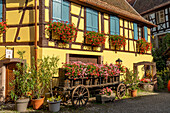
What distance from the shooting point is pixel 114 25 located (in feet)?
33.2

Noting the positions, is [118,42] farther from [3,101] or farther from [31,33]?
[3,101]

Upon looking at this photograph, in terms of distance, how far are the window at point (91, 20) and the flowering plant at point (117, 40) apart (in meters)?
1.31

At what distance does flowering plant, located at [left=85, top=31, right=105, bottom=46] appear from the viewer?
27.3ft

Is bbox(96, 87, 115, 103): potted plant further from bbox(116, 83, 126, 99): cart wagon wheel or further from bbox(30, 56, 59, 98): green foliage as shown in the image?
bbox(30, 56, 59, 98): green foliage

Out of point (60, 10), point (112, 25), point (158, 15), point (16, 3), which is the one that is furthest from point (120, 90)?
point (158, 15)

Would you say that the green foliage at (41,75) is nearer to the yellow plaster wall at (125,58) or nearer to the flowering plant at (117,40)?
the yellow plaster wall at (125,58)

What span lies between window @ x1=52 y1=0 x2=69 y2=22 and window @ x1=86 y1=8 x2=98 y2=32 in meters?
1.38

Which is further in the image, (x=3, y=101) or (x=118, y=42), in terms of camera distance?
(x=118, y=42)

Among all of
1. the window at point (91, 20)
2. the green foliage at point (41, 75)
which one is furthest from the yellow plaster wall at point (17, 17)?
the window at point (91, 20)

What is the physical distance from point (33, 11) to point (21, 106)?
4.11m

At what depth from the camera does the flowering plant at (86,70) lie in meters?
5.98

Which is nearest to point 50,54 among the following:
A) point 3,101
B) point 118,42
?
point 3,101

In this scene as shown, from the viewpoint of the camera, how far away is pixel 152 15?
17219 mm

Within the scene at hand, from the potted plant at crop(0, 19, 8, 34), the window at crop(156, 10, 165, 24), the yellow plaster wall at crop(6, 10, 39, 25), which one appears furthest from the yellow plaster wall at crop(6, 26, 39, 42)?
the window at crop(156, 10, 165, 24)
